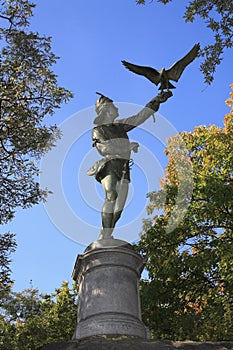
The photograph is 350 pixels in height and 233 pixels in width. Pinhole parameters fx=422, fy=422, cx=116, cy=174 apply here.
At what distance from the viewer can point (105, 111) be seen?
9859 millimetres

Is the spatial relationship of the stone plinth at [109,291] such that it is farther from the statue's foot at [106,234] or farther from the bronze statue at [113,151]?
the bronze statue at [113,151]

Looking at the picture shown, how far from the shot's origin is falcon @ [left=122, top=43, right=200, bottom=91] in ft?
31.7

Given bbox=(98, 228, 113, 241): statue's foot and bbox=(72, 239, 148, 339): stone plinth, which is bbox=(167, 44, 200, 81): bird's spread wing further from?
bbox=(72, 239, 148, 339): stone plinth

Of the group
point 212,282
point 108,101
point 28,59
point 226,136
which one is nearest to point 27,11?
point 28,59

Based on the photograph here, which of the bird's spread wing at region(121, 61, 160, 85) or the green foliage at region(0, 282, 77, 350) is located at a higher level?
the bird's spread wing at region(121, 61, 160, 85)

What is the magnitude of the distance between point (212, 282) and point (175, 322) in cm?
191

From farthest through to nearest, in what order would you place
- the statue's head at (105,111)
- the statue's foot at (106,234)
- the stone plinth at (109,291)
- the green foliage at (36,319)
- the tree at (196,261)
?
the green foliage at (36,319), the tree at (196,261), the statue's head at (105,111), the statue's foot at (106,234), the stone plinth at (109,291)

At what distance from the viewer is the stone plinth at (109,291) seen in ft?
23.3

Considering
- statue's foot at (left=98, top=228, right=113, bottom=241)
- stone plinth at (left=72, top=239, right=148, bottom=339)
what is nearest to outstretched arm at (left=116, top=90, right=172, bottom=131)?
statue's foot at (left=98, top=228, right=113, bottom=241)

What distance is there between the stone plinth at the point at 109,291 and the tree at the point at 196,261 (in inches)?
235

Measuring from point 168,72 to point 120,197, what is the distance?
3.13 meters

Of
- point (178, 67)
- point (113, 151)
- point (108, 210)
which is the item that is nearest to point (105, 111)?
point (113, 151)

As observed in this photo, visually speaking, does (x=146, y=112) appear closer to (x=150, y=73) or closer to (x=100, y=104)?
(x=150, y=73)

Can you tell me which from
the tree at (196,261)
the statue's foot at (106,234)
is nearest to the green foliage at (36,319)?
the tree at (196,261)
